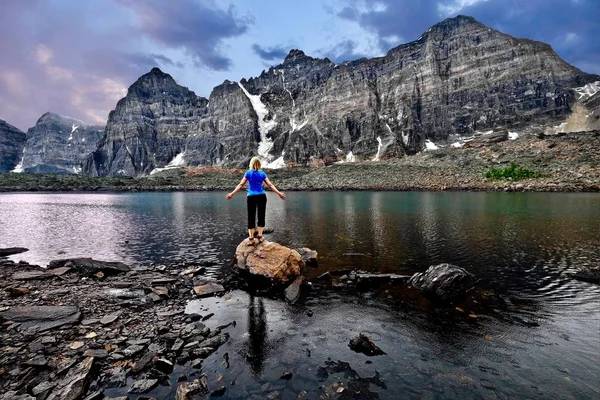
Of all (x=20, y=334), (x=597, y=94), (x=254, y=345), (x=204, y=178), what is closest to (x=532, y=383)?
(x=254, y=345)

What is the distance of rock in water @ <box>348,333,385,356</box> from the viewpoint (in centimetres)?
878

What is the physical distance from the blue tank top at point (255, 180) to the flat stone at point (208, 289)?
478cm

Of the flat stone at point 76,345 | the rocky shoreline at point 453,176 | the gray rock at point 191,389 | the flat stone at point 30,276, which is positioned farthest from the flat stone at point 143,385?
the rocky shoreline at point 453,176

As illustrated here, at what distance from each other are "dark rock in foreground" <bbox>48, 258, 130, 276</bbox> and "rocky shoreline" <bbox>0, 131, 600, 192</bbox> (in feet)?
338

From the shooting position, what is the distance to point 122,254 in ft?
77.0

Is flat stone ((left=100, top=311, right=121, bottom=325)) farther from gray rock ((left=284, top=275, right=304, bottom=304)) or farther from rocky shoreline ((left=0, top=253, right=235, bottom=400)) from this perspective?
gray rock ((left=284, top=275, right=304, bottom=304))

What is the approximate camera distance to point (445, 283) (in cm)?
1326

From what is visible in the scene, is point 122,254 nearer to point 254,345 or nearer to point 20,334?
point 20,334

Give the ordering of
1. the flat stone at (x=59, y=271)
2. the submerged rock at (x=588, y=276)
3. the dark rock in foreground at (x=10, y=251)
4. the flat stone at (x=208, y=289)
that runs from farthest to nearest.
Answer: the dark rock in foreground at (x=10, y=251)
the flat stone at (x=59, y=271)
the submerged rock at (x=588, y=276)
the flat stone at (x=208, y=289)

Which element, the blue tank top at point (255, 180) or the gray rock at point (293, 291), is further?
the blue tank top at point (255, 180)

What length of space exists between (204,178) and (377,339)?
655 ft

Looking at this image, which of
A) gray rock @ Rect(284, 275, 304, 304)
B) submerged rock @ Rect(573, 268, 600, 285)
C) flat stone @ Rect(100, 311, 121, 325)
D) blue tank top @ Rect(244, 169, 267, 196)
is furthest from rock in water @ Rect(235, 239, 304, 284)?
submerged rock @ Rect(573, 268, 600, 285)

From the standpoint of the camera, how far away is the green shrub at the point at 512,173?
10179 cm

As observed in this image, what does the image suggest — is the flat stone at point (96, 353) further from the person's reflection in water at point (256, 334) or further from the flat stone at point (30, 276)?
the flat stone at point (30, 276)
